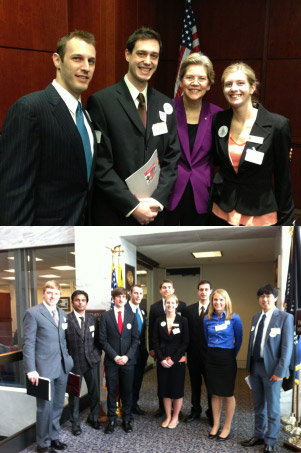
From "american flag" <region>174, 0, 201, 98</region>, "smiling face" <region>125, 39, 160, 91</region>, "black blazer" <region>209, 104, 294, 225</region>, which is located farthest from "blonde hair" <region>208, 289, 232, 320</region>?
"american flag" <region>174, 0, 201, 98</region>

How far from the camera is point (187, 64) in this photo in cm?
210

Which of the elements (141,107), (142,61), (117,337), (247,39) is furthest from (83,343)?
(247,39)

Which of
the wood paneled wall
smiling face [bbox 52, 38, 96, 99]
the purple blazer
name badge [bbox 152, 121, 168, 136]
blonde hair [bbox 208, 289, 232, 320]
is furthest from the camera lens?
the wood paneled wall

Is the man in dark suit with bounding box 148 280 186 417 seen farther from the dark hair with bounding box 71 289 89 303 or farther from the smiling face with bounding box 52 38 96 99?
the smiling face with bounding box 52 38 96 99

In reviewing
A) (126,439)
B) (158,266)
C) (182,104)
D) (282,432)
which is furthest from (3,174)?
(282,432)

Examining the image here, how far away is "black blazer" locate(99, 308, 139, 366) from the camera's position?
1656 mm

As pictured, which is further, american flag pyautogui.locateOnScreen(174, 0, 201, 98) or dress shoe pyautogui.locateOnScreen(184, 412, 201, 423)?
american flag pyautogui.locateOnScreen(174, 0, 201, 98)

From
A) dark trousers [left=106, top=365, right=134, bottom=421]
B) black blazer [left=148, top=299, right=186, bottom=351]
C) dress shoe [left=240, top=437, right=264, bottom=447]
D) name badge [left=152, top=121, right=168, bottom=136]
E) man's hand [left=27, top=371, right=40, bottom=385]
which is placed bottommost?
dress shoe [left=240, top=437, right=264, bottom=447]

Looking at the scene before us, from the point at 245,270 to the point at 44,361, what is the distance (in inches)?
33.9

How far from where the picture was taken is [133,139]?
191 centimetres

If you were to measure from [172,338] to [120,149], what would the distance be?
2.81 feet

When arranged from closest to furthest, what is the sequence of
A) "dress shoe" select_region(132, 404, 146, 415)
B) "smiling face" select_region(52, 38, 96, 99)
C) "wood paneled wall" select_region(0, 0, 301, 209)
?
"dress shoe" select_region(132, 404, 146, 415)
"smiling face" select_region(52, 38, 96, 99)
"wood paneled wall" select_region(0, 0, 301, 209)

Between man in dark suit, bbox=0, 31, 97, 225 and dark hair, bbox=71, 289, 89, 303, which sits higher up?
man in dark suit, bbox=0, 31, 97, 225

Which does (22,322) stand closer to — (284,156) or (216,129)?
(216,129)
